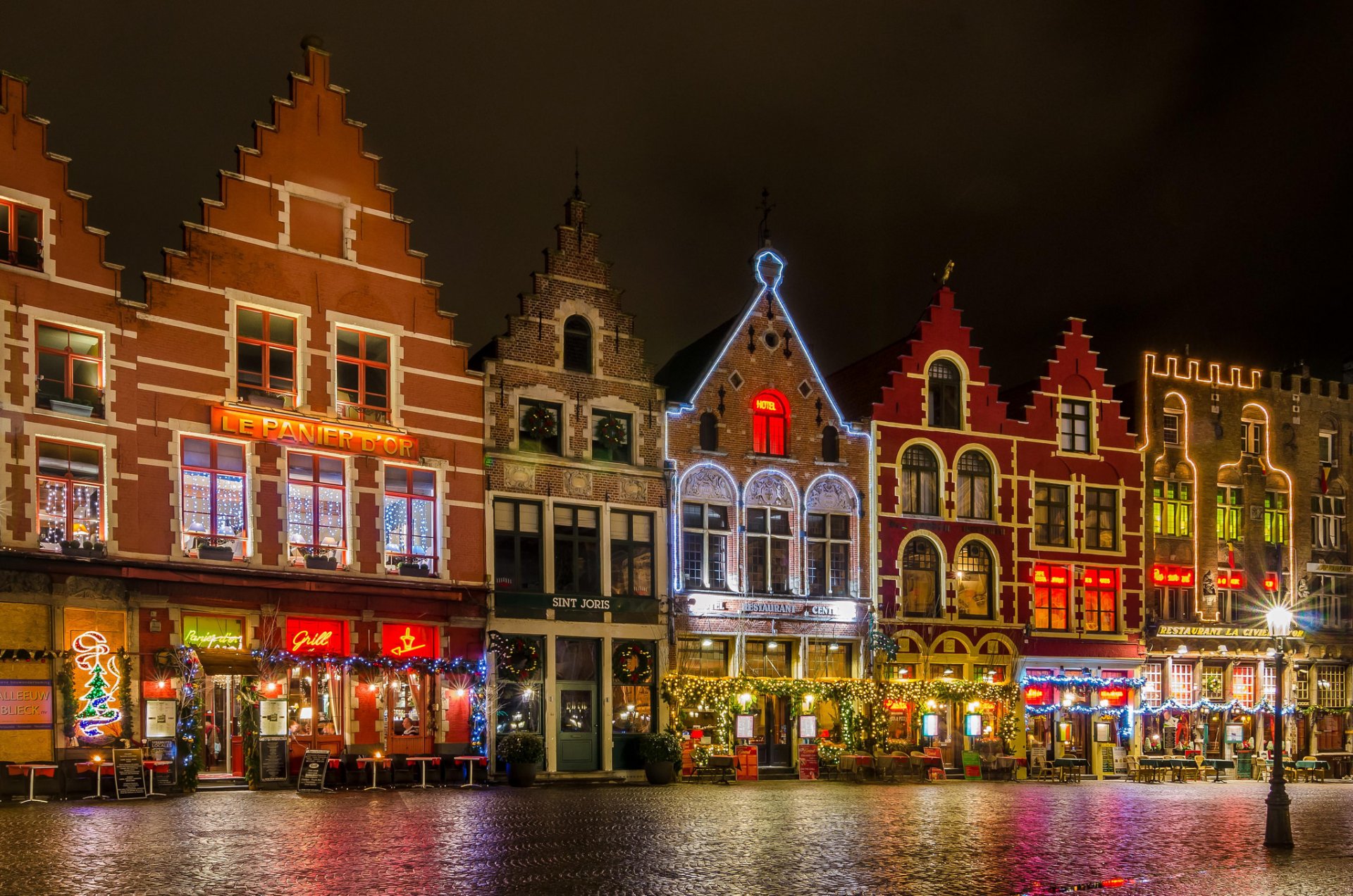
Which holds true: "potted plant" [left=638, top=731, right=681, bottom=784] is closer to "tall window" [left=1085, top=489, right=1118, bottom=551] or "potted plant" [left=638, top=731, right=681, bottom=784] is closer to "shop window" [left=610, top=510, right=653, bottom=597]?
"shop window" [left=610, top=510, right=653, bottom=597]

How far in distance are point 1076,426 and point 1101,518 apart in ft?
9.37

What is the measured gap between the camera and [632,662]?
35031 mm

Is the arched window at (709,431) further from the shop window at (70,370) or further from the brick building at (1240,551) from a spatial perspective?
the shop window at (70,370)

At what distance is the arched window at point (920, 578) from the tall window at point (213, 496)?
18364mm

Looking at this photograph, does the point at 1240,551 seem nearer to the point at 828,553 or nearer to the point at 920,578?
the point at 920,578

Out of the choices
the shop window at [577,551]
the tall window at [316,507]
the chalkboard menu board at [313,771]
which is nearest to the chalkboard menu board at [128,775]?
the chalkboard menu board at [313,771]

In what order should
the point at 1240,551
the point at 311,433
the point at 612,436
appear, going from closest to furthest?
the point at 311,433
the point at 612,436
the point at 1240,551

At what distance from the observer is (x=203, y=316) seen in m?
29.6

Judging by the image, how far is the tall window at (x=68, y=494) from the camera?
26.9 meters

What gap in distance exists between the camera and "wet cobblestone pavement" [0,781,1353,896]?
1441 centimetres

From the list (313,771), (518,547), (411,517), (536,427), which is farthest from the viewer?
(536,427)

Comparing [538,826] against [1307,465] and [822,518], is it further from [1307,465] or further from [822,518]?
[1307,465]

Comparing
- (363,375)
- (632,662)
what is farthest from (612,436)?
(363,375)

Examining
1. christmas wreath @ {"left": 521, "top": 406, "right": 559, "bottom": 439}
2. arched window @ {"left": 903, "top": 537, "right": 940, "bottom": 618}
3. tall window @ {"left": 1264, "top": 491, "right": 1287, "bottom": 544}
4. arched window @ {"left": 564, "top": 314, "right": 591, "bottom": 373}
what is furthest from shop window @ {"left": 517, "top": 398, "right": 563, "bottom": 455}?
tall window @ {"left": 1264, "top": 491, "right": 1287, "bottom": 544}
